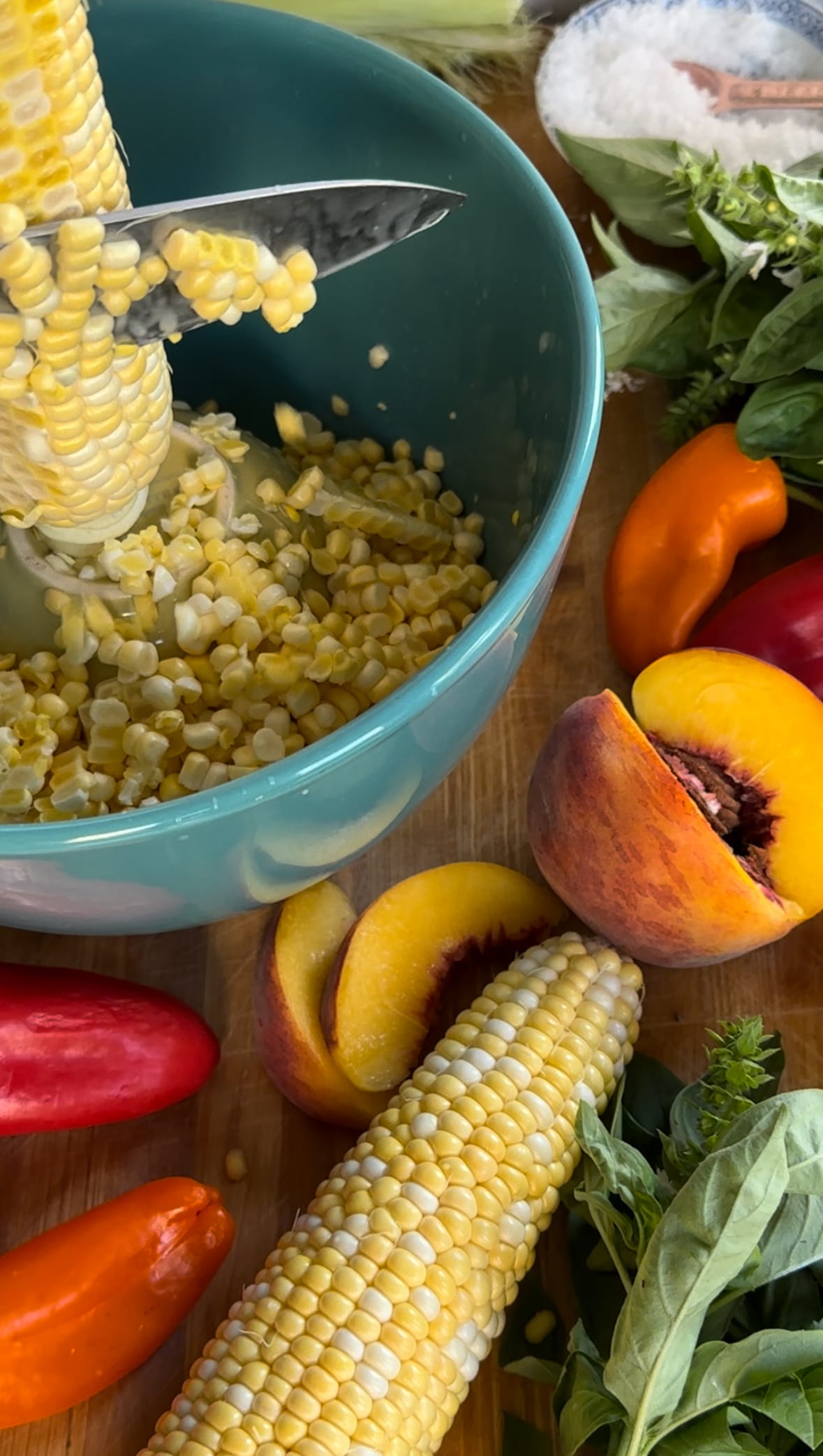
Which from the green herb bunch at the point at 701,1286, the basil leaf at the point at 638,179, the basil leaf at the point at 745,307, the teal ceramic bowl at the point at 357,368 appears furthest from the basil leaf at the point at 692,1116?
the basil leaf at the point at 638,179

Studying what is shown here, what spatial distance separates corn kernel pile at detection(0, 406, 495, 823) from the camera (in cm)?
66

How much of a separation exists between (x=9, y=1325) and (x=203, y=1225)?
0.35 ft

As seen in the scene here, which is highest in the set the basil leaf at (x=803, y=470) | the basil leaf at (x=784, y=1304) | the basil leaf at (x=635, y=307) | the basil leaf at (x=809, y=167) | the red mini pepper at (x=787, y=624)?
the basil leaf at (x=809, y=167)

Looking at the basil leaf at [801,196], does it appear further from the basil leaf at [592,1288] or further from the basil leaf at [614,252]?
the basil leaf at [592,1288]

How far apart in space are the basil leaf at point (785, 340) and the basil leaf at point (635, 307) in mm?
78

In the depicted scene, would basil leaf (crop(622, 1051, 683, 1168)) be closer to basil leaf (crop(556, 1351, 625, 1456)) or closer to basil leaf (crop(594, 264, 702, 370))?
basil leaf (crop(556, 1351, 625, 1456))

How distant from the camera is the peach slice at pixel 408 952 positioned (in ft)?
2.22

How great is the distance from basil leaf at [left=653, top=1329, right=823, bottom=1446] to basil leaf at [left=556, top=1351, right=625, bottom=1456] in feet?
0.08

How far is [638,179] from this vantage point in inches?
35.4

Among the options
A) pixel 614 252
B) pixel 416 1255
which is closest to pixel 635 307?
pixel 614 252

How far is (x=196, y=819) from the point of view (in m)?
0.50

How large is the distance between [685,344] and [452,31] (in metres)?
0.43

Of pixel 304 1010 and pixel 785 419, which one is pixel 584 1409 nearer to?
pixel 304 1010

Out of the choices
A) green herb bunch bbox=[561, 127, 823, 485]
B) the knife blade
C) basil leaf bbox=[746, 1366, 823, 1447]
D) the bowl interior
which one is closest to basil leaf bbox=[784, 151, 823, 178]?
green herb bunch bbox=[561, 127, 823, 485]
